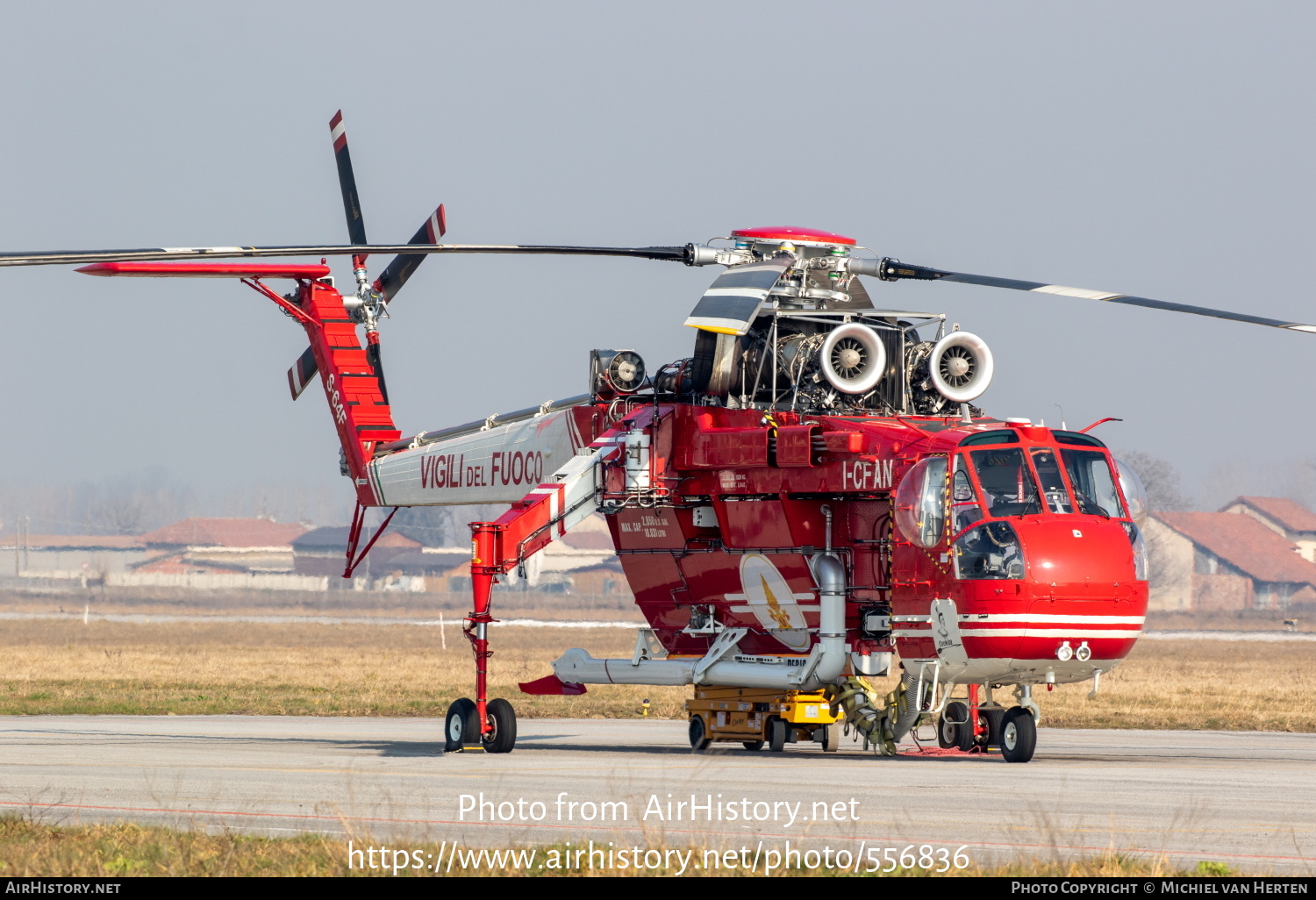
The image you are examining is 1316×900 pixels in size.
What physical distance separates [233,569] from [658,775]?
153 metres

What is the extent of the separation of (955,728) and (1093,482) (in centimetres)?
358

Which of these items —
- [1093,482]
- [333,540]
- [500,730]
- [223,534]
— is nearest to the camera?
[1093,482]

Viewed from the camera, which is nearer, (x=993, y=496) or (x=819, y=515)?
(x=993, y=496)

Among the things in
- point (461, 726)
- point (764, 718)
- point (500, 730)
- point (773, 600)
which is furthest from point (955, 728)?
point (461, 726)

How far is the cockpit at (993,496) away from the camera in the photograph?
698 inches

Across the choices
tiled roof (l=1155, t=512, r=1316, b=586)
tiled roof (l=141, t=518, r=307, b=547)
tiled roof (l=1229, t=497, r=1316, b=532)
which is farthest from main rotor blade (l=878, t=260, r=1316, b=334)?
tiled roof (l=141, t=518, r=307, b=547)

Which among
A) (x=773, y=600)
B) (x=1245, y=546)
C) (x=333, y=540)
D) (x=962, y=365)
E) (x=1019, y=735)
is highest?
(x=962, y=365)

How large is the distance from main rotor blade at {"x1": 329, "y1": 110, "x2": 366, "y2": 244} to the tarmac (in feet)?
29.8

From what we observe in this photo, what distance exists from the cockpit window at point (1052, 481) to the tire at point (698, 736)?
595cm

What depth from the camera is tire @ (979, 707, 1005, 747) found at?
19.4 metres

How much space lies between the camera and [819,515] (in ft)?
67.2

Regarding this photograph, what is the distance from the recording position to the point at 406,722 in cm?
2741

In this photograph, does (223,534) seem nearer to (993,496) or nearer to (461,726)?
(461,726)

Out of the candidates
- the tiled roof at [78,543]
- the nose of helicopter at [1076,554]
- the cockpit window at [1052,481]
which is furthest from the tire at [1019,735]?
the tiled roof at [78,543]
